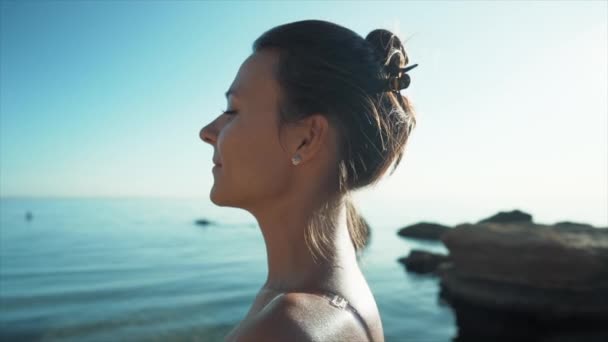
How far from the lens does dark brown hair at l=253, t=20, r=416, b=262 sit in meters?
1.45

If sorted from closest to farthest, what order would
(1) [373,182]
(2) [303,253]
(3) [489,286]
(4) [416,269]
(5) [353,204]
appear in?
(2) [303,253] < (1) [373,182] < (5) [353,204] < (3) [489,286] < (4) [416,269]

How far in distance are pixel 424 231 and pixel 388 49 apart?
98.7ft

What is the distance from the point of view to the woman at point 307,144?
4.66ft

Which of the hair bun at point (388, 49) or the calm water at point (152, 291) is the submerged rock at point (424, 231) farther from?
the hair bun at point (388, 49)

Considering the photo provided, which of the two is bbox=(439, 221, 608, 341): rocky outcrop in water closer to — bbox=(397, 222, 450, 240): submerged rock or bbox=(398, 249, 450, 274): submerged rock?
bbox=(398, 249, 450, 274): submerged rock

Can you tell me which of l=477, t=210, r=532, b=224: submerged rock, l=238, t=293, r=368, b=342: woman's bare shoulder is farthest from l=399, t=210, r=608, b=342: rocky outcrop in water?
l=238, t=293, r=368, b=342: woman's bare shoulder

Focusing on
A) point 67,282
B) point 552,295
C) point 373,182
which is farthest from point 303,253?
point 67,282

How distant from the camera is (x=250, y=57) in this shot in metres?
1.67

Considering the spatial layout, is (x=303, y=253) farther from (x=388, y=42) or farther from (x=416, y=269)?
(x=416, y=269)

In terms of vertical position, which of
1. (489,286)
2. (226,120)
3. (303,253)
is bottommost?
(489,286)

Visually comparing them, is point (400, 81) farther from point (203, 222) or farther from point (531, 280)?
point (203, 222)

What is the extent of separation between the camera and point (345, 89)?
4.84 ft

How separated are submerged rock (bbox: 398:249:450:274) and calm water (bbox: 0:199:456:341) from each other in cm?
42

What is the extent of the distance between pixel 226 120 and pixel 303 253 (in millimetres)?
606
